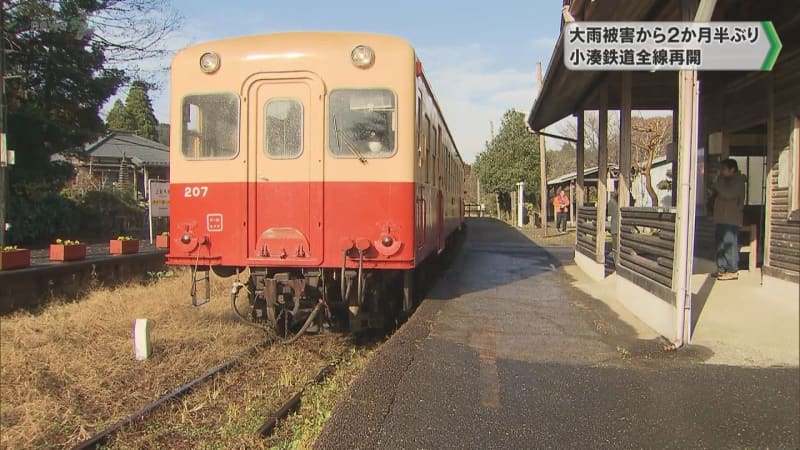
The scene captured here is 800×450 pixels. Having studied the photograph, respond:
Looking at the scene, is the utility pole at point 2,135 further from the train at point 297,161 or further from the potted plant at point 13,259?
the train at point 297,161

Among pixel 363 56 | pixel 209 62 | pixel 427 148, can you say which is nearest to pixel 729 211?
pixel 427 148

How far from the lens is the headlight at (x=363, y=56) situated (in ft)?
17.7

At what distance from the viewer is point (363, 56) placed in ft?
17.7

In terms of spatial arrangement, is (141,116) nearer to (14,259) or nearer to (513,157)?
(513,157)

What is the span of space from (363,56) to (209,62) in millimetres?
1579

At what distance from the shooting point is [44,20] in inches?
570

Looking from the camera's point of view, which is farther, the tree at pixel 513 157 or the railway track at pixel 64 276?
the tree at pixel 513 157

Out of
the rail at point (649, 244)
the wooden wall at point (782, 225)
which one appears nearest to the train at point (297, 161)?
the rail at point (649, 244)

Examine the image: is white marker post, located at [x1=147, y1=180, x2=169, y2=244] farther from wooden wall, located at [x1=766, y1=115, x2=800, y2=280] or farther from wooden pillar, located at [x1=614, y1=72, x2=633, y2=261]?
wooden wall, located at [x1=766, y1=115, x2=800, y2=280]

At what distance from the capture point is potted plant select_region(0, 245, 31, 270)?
8.79m

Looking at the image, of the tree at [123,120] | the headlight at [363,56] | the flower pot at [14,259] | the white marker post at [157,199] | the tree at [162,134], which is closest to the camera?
the headlight at [363,56]

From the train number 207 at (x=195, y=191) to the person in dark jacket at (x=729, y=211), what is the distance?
17.7 feet

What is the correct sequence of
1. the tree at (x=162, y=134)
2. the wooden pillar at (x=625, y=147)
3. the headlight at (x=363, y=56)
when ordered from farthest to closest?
the tree at (x=162, y=134) < the wooden pillar at (x=625, y=147) < the headlight at (x=363, y=56)
